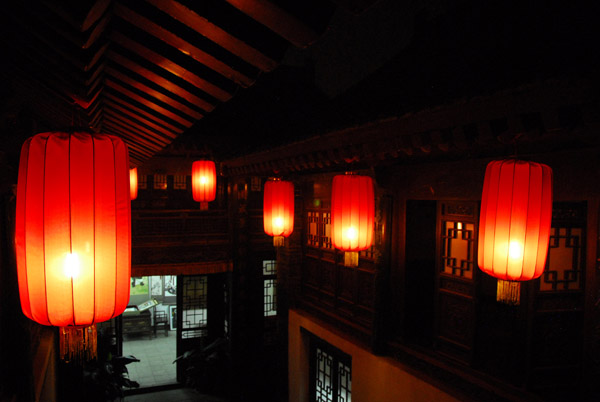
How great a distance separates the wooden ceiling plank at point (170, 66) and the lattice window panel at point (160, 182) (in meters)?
9.21

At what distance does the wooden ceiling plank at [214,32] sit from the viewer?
5.61 feet

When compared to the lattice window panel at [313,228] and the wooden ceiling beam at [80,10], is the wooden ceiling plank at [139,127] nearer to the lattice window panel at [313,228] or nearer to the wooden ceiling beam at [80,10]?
the wooden ceiling beam at [80,10]

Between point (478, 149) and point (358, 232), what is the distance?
6.07ft

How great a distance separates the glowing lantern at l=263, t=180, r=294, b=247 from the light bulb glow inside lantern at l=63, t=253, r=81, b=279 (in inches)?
199

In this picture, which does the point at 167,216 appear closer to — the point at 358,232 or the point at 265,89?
the point at 265,89

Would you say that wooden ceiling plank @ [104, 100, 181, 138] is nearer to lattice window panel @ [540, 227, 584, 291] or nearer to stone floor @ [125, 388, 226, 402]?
lattice window panel @ [540, 227, 584, 291]

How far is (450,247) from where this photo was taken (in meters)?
5.92

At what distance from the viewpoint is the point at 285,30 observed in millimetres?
1418

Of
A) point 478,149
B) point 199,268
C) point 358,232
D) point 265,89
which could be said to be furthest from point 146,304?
point 478,149

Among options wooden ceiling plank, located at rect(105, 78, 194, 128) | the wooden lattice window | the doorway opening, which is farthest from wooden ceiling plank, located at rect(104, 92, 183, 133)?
the doorway opening

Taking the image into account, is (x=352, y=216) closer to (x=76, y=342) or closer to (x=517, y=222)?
(x=517, y=222)

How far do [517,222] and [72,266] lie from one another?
3297 millimetres

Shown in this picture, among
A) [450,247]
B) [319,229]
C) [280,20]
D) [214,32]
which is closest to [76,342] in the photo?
[214,32]

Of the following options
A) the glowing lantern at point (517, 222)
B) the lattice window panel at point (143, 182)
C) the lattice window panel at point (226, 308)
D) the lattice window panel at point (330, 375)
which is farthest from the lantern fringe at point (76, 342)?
the lattice window panel at point (226, 308)
